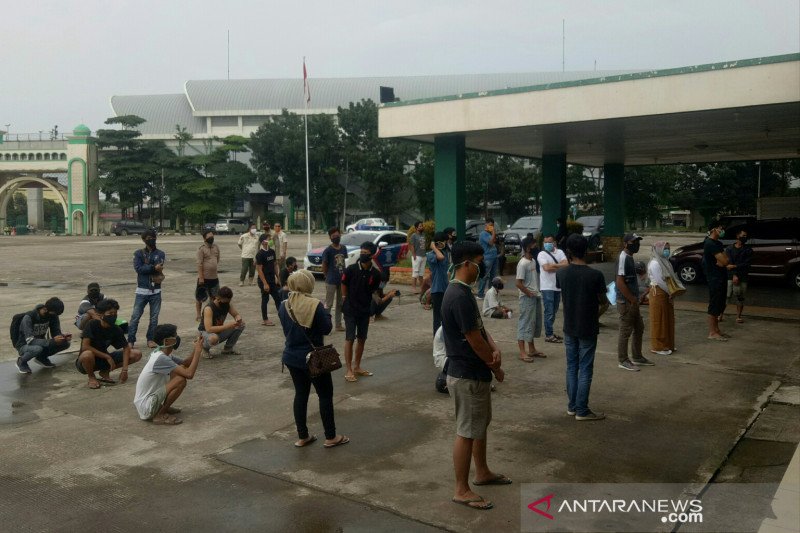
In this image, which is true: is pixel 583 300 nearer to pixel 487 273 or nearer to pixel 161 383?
pixel 161 383

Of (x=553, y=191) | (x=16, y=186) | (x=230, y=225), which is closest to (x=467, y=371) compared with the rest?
(x=553, y=191)

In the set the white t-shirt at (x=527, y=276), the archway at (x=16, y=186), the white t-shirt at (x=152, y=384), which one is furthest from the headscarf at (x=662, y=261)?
the archway at (x=16, y=186)

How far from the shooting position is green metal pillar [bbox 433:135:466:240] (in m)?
16.9

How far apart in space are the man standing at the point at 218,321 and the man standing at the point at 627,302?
5.01 m

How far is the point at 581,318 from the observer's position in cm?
679

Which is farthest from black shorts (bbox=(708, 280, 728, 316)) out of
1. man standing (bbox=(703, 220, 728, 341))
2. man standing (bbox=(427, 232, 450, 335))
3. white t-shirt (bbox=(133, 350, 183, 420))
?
white t-shirt (bbox=(133, 350, 183, 420))

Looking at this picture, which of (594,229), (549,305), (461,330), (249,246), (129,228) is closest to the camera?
(461,330)

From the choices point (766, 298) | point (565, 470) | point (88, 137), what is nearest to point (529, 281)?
point (565, 470)

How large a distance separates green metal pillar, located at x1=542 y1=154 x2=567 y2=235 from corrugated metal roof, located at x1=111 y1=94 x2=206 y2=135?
2701 inches

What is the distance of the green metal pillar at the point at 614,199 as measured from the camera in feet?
87.7

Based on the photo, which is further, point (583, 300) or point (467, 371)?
point (583, 300)

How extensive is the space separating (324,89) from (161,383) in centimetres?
7842

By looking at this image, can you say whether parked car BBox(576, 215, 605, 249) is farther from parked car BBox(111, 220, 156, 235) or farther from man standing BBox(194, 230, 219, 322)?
parked car BBox(111, 220, 156, 235)

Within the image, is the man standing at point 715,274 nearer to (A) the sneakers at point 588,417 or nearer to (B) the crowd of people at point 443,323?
(B) the crowd of people at point 443,323
